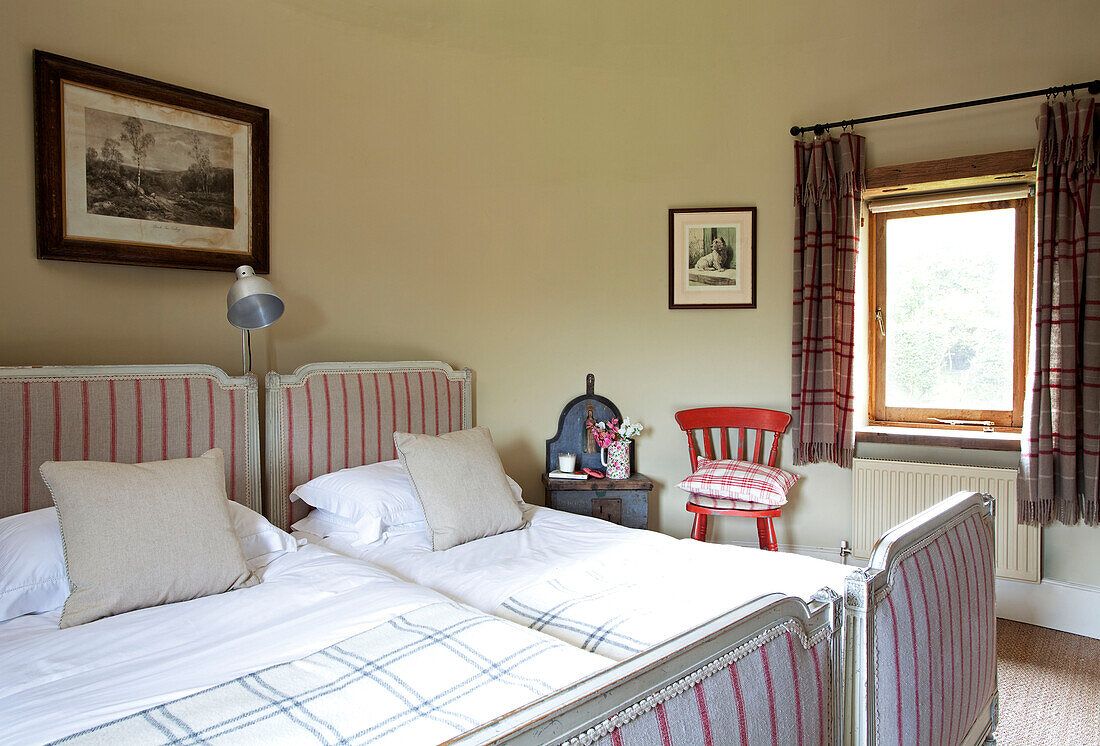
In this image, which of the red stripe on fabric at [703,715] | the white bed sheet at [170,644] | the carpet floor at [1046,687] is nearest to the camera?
the red stripe on fabric at [703,715]

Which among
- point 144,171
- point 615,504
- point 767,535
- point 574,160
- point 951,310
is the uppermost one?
point 574,160

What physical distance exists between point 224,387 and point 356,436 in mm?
625

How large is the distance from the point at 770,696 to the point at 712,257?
10.3ft

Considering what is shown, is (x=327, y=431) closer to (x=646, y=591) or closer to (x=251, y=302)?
(x=251, y=302)

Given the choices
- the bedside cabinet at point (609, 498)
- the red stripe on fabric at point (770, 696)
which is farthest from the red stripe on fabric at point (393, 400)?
the red stripe on fabric at point (770, 696)

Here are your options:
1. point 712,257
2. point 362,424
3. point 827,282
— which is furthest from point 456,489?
point 827,282

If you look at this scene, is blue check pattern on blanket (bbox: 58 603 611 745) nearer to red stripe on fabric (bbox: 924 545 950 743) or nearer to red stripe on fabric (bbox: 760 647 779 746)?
red stripe on fabric (bbox: 760 647 779 746)

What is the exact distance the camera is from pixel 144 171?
2.72 m

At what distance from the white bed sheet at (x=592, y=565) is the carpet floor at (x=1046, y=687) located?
87 centimetres

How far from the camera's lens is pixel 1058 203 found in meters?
→ 3.15

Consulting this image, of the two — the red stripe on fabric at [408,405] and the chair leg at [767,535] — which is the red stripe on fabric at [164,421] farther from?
the chair leg at [767,535]

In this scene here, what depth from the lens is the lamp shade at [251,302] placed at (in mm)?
2576

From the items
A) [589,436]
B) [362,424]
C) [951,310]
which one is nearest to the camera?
[362,424]

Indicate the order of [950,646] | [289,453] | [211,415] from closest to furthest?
1. [950,646]
2. [211,415]
3. [289,453]
